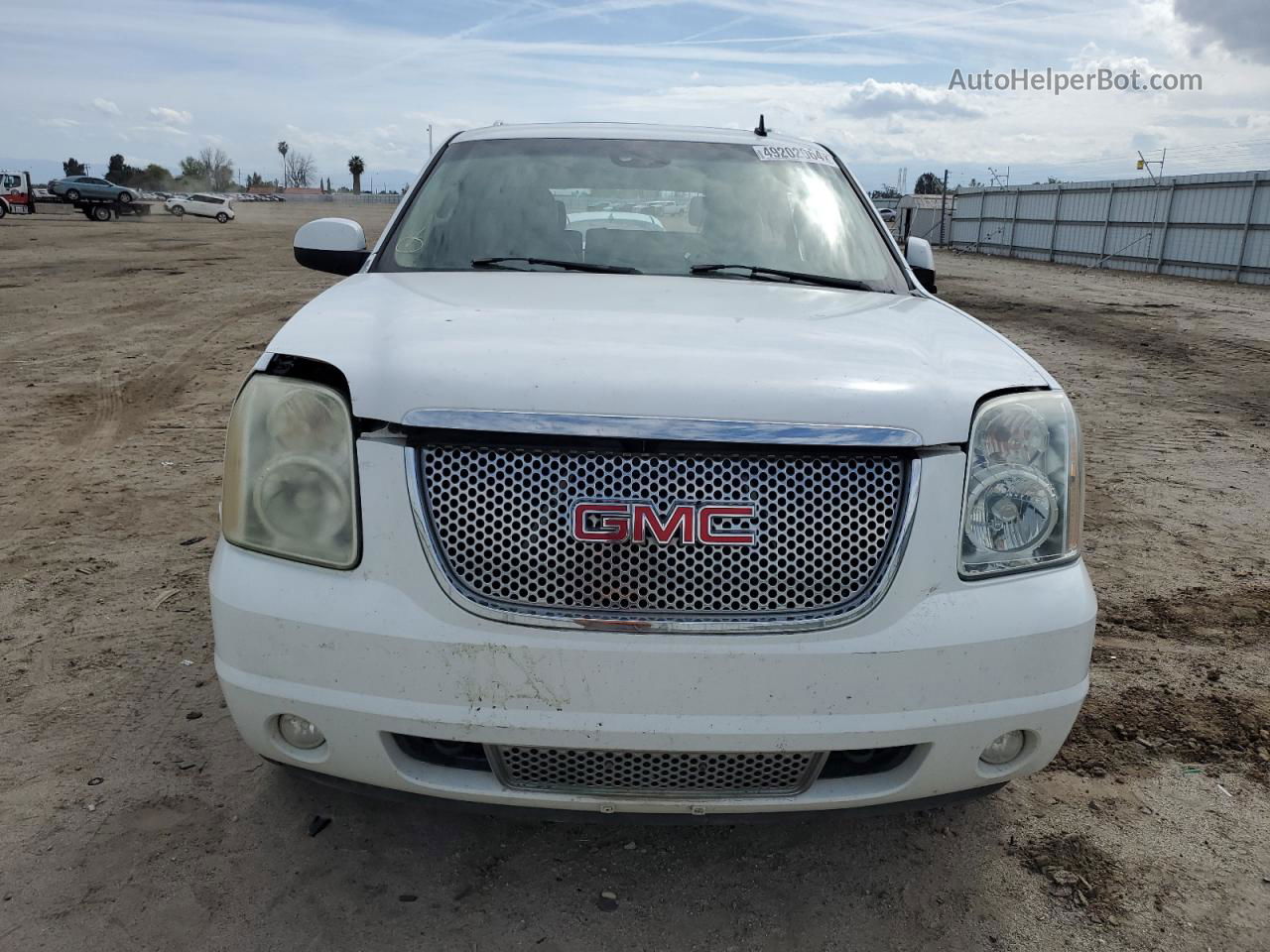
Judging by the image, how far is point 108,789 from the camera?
2.56 meters

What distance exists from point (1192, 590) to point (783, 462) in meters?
3.01

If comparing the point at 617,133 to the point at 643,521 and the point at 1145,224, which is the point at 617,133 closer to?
the point at 643,521

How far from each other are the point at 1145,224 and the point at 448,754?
30559 mm

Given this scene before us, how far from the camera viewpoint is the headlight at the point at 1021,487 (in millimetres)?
1964

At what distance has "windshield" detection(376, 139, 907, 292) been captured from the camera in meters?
3.07

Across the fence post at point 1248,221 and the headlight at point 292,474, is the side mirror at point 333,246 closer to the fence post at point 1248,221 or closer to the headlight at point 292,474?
the headlight at point 292,474

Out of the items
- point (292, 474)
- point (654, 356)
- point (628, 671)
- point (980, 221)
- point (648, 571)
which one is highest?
point (654, 356)

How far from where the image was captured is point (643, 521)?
6.02ft

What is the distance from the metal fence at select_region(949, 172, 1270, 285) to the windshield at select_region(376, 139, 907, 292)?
79.8 feet

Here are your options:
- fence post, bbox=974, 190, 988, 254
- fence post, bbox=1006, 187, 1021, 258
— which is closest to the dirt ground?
fence post, bbox=1006, 187, 1021, 258

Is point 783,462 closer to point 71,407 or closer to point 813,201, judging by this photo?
point 813,201

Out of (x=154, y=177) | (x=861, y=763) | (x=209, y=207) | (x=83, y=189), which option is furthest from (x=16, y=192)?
(x=154, y=177)

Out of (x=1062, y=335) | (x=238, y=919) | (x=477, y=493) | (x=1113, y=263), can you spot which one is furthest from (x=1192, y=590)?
(x=1113, y=263)

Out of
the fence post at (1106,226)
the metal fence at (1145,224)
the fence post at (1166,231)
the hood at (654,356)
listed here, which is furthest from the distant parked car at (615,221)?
the fence post at (1106,226)
